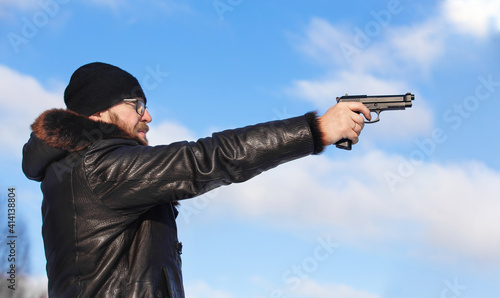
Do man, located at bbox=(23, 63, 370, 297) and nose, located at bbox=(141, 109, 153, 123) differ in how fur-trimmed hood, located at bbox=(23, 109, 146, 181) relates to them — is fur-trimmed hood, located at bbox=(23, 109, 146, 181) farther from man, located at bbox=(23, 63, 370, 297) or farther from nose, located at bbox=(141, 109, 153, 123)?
nose, located at bbox=(141, 109, 153, 123)

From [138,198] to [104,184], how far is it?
10.2 inches

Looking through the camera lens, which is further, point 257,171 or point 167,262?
point 167,262

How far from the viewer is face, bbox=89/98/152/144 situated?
170 inches

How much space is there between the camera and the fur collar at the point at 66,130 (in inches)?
145

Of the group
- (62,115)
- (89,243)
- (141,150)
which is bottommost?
(89,243)

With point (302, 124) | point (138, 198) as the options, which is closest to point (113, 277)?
point (138, 198)

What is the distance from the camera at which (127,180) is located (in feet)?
11.6

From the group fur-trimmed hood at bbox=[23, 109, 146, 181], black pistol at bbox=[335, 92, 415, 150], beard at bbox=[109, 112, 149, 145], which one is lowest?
fur-trimmed hood at bbox=[23, 109, 146, 181]

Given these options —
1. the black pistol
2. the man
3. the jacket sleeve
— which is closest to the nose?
the man

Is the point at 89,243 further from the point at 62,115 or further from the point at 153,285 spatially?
the point at 62,115

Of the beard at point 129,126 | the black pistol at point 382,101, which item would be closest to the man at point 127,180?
the beard at point 129,126

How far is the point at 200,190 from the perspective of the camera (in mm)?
3566

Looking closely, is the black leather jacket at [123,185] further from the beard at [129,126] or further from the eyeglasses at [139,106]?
the eyeglasses at [139,106]

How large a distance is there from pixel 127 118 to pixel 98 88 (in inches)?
13.6
